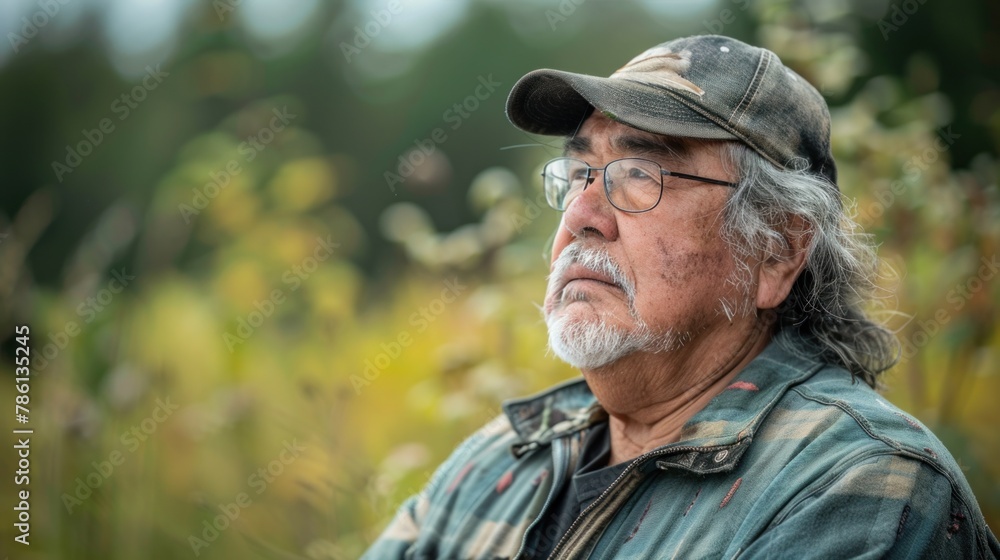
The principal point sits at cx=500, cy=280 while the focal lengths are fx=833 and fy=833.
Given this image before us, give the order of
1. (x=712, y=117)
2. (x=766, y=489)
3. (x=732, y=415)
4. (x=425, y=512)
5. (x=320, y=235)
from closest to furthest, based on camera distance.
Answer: (x=766, y=489), (x=732, y=415), (x=712, y=117), (x=425, y=512), (x=320, y=235)

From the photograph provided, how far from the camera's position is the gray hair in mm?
1847

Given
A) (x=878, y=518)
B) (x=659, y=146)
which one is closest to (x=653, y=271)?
(x=659, y=146)

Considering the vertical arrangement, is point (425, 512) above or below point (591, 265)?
below

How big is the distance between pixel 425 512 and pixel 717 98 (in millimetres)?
1285

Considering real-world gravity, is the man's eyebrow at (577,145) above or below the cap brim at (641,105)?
below

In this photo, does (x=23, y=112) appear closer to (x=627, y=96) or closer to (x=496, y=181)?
(x=496, y=181)

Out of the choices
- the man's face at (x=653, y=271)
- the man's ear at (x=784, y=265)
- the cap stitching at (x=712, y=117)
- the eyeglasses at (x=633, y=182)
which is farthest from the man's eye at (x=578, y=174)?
the man's ear at (x=784, y=265)

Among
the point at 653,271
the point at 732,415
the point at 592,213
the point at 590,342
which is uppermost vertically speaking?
the point at 592,213

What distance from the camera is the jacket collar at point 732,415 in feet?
5.31

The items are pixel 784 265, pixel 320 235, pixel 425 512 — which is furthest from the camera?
pixel 320 235

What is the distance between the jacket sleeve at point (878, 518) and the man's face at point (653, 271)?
0.49m

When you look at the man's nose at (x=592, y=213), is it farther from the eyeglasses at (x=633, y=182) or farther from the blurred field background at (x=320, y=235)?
the blurred field background at (x=320, y=235)

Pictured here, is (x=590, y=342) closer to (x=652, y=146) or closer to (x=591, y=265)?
(x=591, y=265)

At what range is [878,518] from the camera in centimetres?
136
